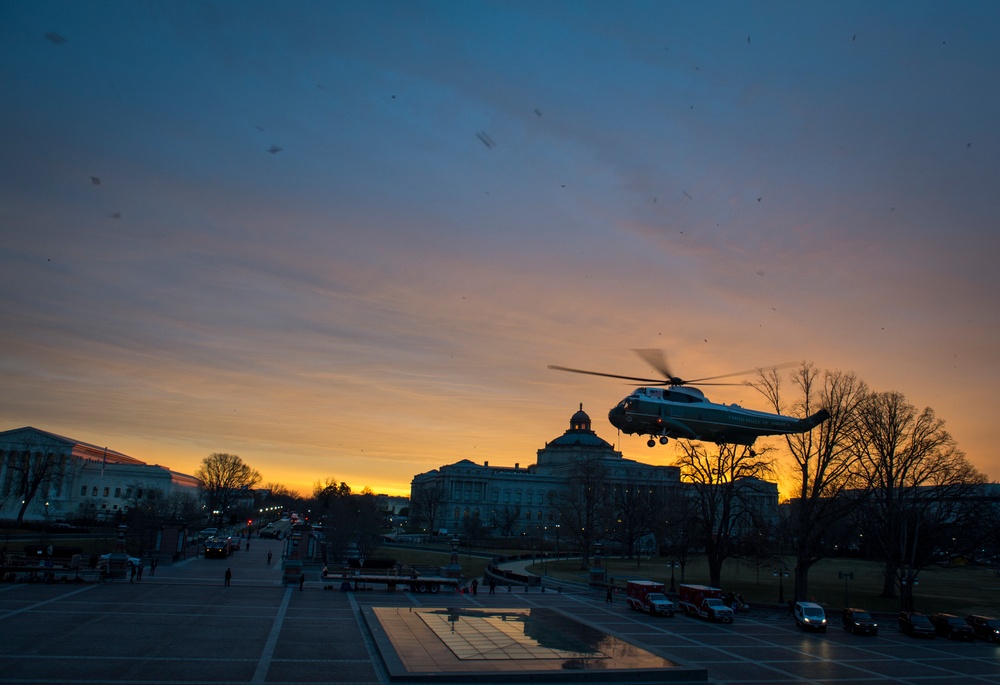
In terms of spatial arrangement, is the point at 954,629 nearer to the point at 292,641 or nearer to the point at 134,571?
the point at 292,641

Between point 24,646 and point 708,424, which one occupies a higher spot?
point 708,424

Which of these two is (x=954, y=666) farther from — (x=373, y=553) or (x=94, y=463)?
(x=94, y=463)

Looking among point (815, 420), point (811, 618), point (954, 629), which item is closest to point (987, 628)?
point (954, 629)

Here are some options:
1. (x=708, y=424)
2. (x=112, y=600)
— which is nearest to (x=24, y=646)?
(x=112, y=600)

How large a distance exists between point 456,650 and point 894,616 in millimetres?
35695

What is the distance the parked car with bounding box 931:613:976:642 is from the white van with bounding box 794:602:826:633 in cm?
668

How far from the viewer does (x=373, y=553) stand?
86.2 metres

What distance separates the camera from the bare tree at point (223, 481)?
165m

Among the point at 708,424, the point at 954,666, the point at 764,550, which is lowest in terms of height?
the point at 954,666

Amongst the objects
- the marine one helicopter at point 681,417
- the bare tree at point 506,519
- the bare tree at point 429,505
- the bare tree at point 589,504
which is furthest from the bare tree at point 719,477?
the bare tree at point 429,505

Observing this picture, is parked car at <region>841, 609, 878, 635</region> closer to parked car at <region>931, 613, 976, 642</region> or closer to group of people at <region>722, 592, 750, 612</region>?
parked car at <region>931, 613, 976, 642</region>

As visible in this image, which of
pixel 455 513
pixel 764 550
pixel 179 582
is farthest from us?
pixel 455 513

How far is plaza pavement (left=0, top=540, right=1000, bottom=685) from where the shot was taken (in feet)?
80.0

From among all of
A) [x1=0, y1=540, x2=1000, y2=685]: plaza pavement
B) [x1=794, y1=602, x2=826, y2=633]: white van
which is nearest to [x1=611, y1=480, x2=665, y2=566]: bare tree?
[x1=0, y1=540, x2=1000, y2=685]: plaza pavement
